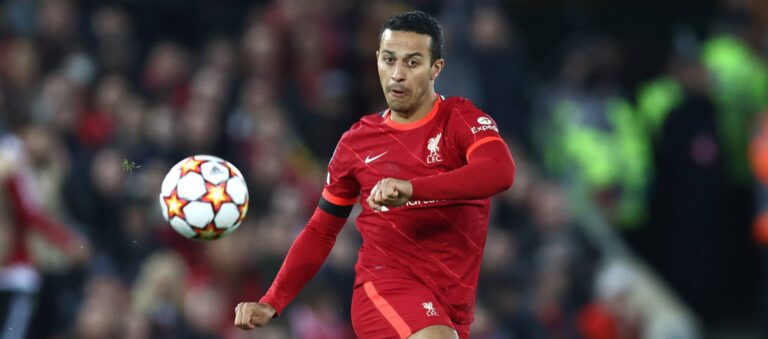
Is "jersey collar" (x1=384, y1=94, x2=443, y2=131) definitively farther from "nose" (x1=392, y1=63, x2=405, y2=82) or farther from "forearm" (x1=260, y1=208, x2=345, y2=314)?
"forearm" (x1=260, y1=208, x2=345, y2=314)

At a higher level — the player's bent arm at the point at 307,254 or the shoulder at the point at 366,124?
the shoulder at the point at 366,124

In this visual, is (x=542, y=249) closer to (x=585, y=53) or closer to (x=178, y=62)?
(x=585, y=53)

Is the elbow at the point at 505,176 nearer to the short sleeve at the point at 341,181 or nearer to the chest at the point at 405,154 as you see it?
the chest at the point at 405,154

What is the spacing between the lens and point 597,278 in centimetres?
1179

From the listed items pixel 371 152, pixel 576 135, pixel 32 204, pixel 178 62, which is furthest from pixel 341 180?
pixel 576 135

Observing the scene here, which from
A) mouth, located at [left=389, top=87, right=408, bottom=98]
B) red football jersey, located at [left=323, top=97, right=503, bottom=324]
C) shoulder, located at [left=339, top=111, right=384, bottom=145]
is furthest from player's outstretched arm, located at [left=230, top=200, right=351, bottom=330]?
mouth, located at [left=389, top=87, right=408, bottom=98]

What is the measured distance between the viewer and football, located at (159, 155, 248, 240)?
621 centimetres

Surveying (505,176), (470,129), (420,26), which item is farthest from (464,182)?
(420,26)

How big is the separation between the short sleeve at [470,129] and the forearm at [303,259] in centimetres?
73

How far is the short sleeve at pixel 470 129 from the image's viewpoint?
5523 millimetres

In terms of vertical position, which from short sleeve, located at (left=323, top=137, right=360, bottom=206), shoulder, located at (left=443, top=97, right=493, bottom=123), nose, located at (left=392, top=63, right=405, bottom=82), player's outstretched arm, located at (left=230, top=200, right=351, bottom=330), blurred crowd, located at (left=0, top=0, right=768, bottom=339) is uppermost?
nose, located at (left=392, top=63, right=405, bottom=82)

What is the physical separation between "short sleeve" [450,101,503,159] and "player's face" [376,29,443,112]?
20 centimetres

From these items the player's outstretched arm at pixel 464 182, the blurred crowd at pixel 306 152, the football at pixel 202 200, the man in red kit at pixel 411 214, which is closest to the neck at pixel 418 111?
the man in red kit at pixel 411 214

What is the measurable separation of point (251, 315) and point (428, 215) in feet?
2.84
